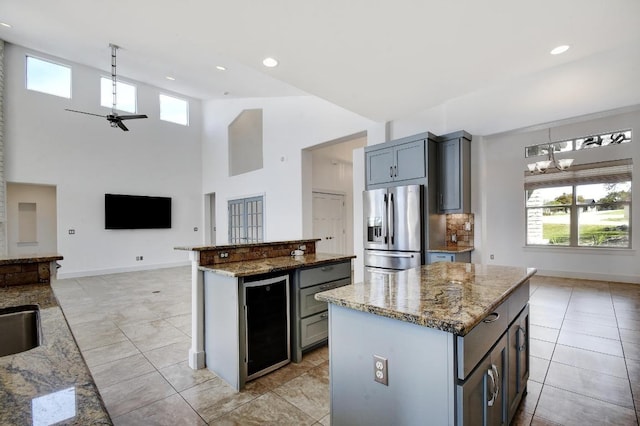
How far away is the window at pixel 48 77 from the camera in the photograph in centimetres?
659

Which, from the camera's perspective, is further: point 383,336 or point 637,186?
point 637,186

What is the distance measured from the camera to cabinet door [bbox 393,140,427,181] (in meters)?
4.06

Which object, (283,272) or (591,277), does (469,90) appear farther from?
(591,277)

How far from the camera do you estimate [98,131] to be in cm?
736

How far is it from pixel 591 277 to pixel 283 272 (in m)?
6.72

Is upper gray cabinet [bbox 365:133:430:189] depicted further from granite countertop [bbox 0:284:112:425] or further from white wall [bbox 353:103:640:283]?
granite countertop [bbox 0:284:112:425]

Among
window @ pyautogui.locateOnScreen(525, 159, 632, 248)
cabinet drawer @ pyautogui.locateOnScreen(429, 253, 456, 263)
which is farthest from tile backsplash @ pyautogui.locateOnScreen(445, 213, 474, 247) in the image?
window @ pyautogui.locateOnScreen(525, 159, 632, 248)

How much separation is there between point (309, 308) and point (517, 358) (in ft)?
5.33

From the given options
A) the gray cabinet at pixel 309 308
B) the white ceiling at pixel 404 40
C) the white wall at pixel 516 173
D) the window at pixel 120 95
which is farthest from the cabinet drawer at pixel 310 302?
the window at pixel 120 95

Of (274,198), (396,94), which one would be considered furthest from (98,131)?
(396,94)

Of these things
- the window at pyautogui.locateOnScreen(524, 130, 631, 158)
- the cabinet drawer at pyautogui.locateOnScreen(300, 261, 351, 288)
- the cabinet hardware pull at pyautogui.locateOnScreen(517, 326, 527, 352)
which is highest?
the window at pyautogui.locateOnScreen(524, 130, 631, 158)

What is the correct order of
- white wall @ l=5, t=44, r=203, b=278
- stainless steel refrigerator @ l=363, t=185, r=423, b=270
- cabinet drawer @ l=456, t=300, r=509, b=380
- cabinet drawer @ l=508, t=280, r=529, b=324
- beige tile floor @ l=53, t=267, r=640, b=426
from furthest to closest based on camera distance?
white wall @ l=5, t=44, r=203, b=278, stainless steel refrigerator @ l=363, t=185, r=423, b=270, beige tile floor @ l=53, t=267, r=640, b=426, cabinet drawer @ l=508, t=280, r=529, b=324, cabinet drawer @ l=456, t=300, r=509, b=380

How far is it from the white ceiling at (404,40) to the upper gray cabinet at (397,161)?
0.56 m

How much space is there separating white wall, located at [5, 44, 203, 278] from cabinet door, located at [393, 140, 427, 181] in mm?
6829
